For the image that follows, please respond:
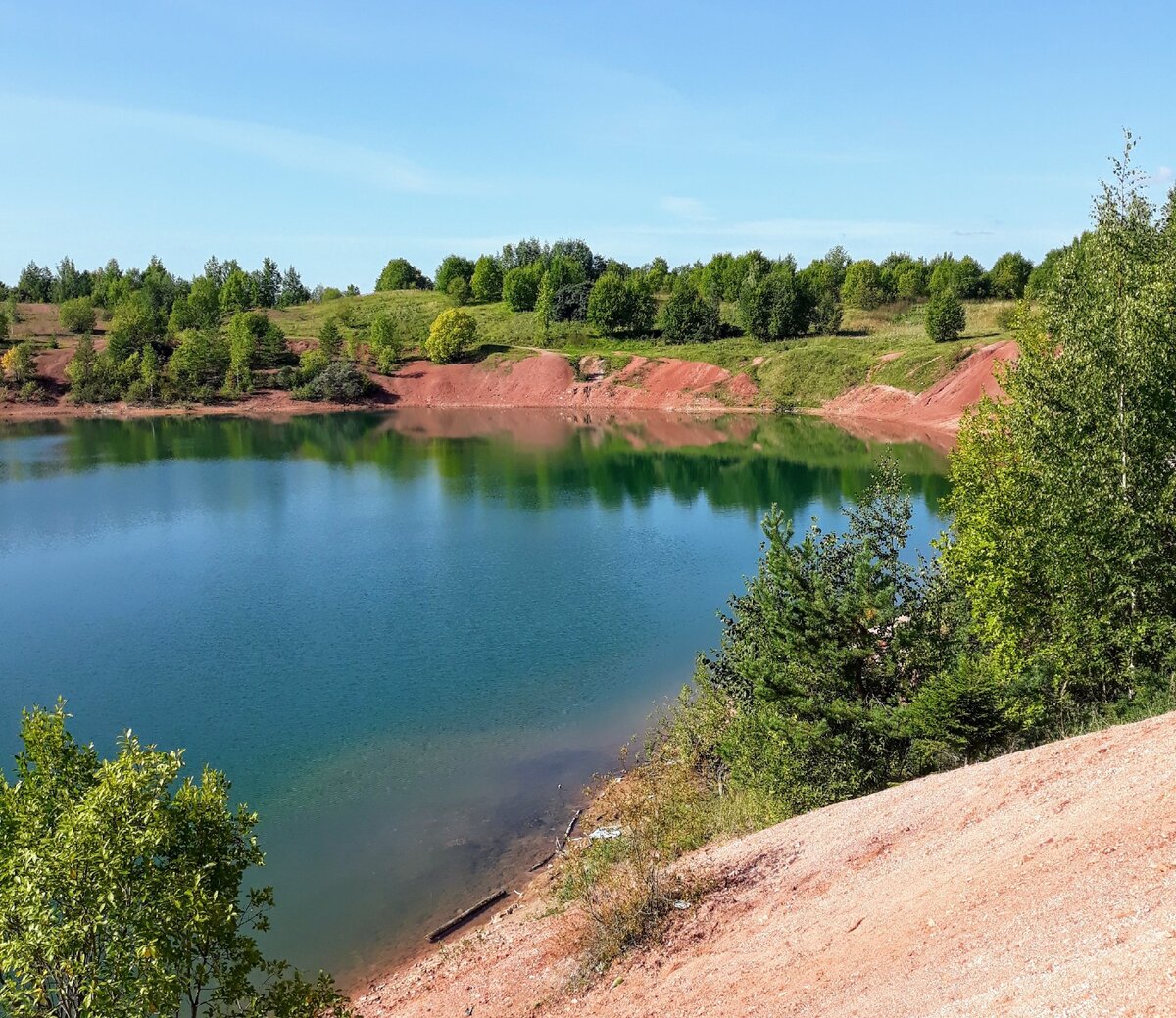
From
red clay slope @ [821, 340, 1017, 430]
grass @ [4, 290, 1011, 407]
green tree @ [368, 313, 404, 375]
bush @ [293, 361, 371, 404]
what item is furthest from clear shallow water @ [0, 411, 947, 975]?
green tree @ [368, 313, 404, 375]

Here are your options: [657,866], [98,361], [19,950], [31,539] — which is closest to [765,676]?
[657,866]

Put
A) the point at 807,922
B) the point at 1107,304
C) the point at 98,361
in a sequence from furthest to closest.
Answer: the point at 98,361 → the point at 1107,304 → the point at 807,922

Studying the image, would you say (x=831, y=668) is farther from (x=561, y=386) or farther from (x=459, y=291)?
(x=459, y=291)

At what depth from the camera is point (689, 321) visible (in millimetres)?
133125

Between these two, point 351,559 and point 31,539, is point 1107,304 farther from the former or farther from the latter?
point 31,539

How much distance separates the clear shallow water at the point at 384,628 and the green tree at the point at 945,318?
101 ft

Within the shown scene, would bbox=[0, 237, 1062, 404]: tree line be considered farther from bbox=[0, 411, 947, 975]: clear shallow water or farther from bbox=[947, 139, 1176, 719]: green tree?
bbox=[947, 139, 1176, 719]: green tree

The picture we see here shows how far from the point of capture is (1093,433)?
21781 mm

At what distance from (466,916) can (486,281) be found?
515 ft

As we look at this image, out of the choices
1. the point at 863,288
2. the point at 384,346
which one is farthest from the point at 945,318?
the point at 384,346

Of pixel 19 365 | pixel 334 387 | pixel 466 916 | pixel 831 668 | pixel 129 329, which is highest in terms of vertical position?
pixel 129 329

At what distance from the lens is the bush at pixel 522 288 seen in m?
156

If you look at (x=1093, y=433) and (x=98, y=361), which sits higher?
(x=98, y=361)

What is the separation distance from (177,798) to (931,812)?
1280 cm
